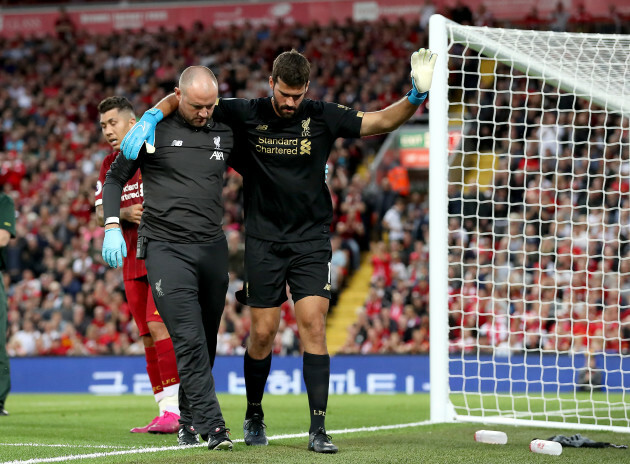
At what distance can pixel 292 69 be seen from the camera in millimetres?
5844

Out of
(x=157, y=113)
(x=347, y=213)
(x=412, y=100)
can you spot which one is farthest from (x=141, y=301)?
(x=347, y=213)

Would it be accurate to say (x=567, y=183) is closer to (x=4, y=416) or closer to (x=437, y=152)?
(x=437, y=152)

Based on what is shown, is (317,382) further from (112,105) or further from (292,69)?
(112,105)

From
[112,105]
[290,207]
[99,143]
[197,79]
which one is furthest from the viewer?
[99,143]

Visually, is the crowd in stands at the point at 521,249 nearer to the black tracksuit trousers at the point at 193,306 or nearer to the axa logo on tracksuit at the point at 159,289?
the black tracksuit trousers at the point at 193,306

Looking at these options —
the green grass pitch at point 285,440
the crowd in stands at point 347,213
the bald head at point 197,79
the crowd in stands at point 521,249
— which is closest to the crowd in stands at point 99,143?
the crowd in stands at point 347,213

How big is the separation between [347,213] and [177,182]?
13435 millimetres

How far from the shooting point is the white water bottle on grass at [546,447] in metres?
6.04

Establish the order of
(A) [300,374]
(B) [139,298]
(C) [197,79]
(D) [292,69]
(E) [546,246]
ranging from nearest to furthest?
1. (D) [292,69]
2. (C) [197,79]
3. (B) [139,298]
4. (E) [546,246]
5. (A) [300,374]

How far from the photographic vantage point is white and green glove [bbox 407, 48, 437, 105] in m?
5.94

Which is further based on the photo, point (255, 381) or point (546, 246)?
point (546, 246)

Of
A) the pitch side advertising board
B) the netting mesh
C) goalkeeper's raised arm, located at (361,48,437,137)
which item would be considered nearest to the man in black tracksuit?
goalkeeper's raised arm, located at (361,48,437,137)

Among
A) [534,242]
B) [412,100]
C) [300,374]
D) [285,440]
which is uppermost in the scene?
[412,100]

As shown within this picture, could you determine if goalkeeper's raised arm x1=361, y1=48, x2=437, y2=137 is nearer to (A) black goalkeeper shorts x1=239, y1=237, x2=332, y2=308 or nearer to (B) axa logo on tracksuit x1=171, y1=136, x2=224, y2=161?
(A) black goalkeeper shorts x1=239, y1=237, x2=332, y2=308
